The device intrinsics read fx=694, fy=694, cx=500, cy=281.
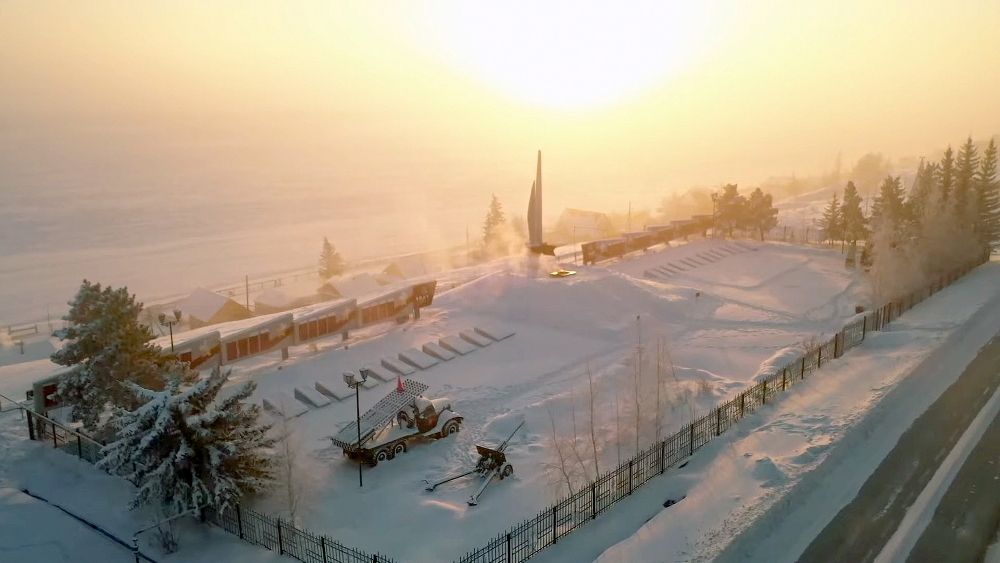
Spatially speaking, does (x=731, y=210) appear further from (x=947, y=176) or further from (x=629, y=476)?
(x=629, y=476)

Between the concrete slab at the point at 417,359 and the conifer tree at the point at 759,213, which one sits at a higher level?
the conifer tree at the point at 759,213

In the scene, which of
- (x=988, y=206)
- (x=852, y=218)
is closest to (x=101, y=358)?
(x=988, y=206)

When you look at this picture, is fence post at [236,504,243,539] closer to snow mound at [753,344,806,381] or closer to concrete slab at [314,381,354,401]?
concrete slab at [314,381,354,401]

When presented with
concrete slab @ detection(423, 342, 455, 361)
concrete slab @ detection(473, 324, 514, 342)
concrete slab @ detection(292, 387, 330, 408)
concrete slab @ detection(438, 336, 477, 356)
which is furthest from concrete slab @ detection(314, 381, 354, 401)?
concrete slab @ detection(473, 324, 514, 342)

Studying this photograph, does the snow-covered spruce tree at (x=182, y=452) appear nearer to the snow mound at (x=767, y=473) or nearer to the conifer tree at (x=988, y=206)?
the snow mound at (x=767, y=473)

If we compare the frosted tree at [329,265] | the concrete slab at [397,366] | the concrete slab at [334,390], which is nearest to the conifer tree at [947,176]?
the concrete slab at [397,366]
